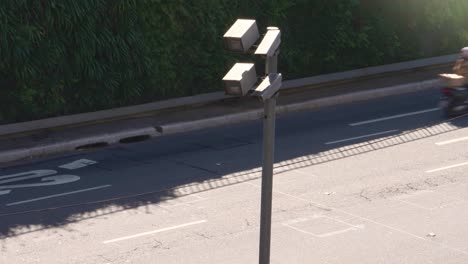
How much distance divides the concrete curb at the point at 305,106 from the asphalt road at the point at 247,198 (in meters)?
0.33

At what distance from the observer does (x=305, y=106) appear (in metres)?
22.3

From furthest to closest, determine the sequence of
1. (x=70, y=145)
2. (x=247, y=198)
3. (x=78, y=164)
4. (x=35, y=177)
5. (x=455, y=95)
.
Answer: (x=455, y=95)
(x=70, y=145)
(x=78, y=164)
(x=35, y=177)
(x=247, y=198)

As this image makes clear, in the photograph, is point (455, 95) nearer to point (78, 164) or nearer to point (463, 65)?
point (463, 65)

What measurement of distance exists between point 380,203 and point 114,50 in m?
8.65

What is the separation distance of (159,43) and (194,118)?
96.3 inches

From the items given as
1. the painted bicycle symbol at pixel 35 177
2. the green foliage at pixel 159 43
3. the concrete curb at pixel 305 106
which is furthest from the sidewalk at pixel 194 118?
the painted bicycle symbol at pixel 35 177

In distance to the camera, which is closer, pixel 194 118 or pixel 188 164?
pixel 188 164

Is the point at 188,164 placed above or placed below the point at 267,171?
below

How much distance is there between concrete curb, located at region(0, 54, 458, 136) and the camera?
2014 centimetres

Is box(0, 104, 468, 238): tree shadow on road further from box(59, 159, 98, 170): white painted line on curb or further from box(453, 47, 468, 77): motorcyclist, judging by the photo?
box(453, 47, 468, 77): motorcyclist

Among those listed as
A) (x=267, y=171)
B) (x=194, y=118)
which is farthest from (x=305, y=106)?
(x=267, y=171)

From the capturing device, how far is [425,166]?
17141 mm

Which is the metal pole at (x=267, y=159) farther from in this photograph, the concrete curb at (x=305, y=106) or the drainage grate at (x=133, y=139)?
the concrete curb at (x=305, y=106)

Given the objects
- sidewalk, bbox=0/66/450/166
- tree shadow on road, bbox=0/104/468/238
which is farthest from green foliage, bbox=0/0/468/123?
tree shadow on road, bbox=0/104/468/238
